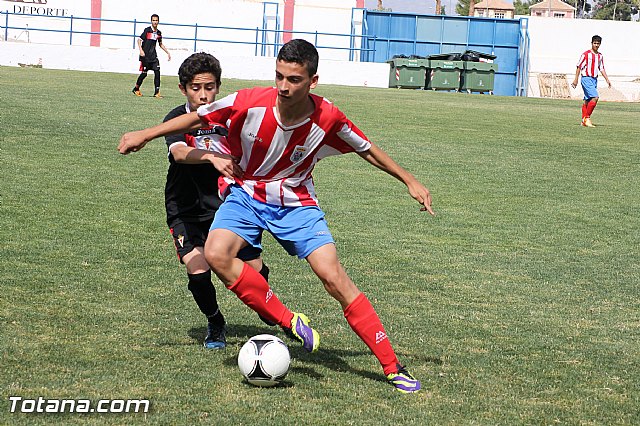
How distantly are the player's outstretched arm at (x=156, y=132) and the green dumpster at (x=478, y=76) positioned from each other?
1582 inches

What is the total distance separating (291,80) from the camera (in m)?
4.74

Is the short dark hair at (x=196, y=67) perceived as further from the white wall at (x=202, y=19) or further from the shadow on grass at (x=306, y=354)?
the white wall at (x=202, y=19)

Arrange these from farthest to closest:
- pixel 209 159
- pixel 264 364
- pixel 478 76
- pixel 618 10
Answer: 1. pixel 618 10
2. pixel 478 76
3. pixel 209 159
4. pixel 264 364

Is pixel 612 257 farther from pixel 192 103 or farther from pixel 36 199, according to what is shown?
pixel 36 199

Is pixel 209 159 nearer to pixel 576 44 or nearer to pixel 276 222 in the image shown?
pixel 276 222

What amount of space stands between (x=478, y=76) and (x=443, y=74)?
5.88 ft

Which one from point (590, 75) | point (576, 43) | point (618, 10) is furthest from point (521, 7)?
point (590, 75)

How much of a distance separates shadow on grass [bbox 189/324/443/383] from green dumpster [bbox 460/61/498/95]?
129 ft

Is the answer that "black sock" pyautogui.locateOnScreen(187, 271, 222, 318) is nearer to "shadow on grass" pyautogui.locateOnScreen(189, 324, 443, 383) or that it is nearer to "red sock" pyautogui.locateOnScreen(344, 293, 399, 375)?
"shadow on grass" pyautogui.locateOnScreen(189, 324, 443, 383)

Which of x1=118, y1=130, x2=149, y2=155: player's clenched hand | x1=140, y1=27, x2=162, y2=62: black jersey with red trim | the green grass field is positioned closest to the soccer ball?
the green grass field

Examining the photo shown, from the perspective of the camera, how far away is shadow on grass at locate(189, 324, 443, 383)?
5.07 metres

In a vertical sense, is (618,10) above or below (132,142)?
above

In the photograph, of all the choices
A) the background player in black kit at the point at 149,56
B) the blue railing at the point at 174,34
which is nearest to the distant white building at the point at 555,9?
the blue railing at the point at 174,34

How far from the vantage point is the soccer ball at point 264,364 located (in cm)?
468
